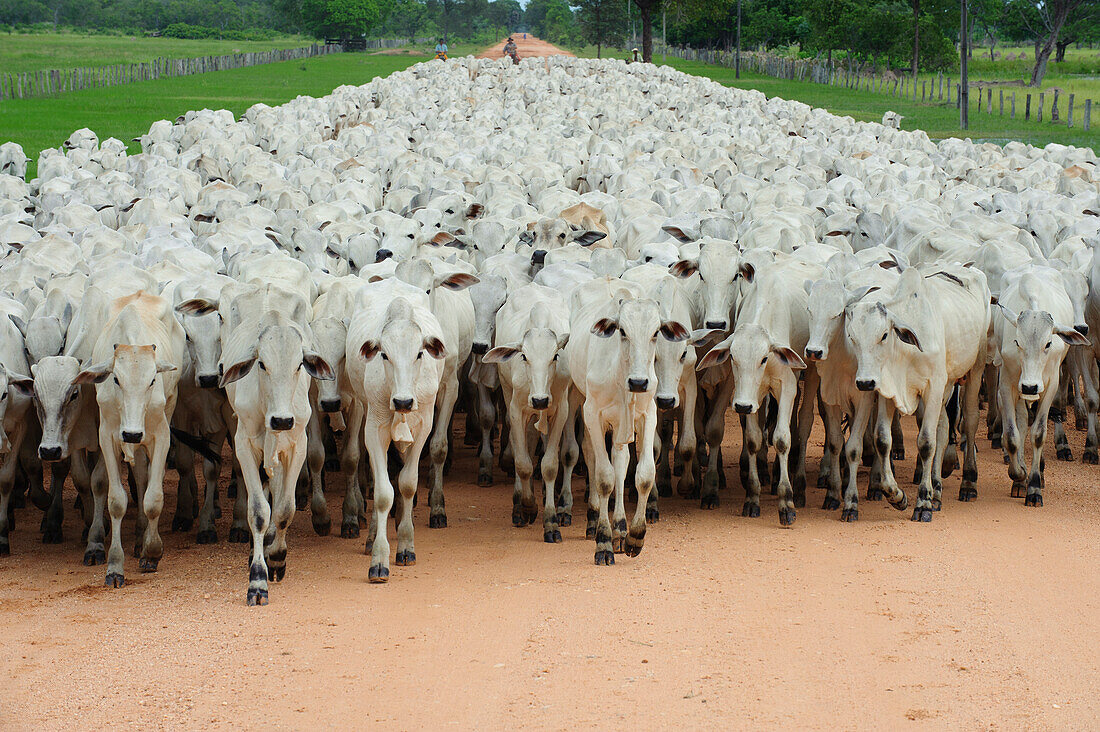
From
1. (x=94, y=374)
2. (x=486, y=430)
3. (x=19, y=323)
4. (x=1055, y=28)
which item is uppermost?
(x=1055, y=28)

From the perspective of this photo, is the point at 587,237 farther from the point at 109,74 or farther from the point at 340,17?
the point at 340,17

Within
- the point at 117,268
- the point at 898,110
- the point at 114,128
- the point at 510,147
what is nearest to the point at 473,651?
the point at 117,268

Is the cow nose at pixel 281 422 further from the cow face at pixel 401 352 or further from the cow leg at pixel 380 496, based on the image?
the cow leg at pixel 380 496

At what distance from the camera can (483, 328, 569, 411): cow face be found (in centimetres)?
941

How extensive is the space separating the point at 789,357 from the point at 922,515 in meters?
1.63

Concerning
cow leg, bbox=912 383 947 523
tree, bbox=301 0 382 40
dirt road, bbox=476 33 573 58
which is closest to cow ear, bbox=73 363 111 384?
cow leg, bbox=912 383 947 523

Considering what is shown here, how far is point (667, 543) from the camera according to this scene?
31.4ft

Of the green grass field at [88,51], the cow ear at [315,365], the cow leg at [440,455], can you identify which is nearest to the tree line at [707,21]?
the green grass field at [88,51]

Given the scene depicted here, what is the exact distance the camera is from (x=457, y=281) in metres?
10.5

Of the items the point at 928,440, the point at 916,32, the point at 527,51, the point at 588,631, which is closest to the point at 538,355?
the point at 588,631

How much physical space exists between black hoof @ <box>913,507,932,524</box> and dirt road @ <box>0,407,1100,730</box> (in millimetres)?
92

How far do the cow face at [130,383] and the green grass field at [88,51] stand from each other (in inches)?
2106

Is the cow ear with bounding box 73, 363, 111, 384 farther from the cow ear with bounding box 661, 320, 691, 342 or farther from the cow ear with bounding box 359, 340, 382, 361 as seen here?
the cow ear with bounding box 661, 320, 691, 342

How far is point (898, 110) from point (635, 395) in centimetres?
3786
